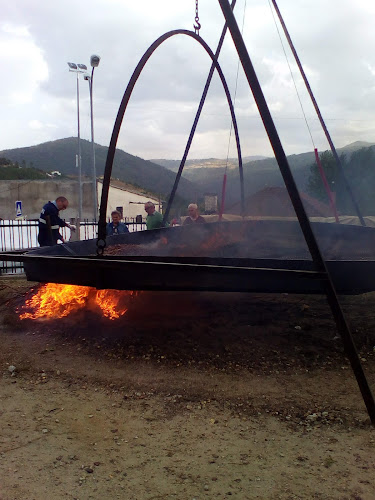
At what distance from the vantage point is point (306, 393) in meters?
3.36

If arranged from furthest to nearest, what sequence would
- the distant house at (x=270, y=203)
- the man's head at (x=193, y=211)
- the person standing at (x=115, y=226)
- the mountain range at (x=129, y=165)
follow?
the mountain range at (x=129, y=165) → the distant house at (x=270, y=203) → the man's head at (x=193, y=211) → the person standing at (x=115, y=226)

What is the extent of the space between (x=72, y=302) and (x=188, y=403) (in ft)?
8.39

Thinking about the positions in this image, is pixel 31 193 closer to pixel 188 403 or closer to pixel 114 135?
pixel 114 135

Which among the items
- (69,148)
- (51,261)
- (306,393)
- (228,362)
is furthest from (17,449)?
(69,148)

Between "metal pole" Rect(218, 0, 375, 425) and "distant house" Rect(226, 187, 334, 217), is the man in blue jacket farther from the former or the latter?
"distant house" Rect(226, 187, 334, 217)

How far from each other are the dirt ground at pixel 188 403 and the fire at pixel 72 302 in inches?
6.3

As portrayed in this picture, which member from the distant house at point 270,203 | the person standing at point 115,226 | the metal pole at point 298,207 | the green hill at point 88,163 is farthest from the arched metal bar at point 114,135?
the green hill at point 88,163

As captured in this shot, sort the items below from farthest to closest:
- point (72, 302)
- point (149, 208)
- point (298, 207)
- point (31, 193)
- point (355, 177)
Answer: point (355, 177)
point (31, 193)
point (149, 208)
point (72, 302)
point (298, 207)

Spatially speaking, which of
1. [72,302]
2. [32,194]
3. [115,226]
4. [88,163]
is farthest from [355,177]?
[88,163]

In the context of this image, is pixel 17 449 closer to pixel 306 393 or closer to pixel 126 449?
pixel 126 449

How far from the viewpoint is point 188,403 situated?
3.25 m

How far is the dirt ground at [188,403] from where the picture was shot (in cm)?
237

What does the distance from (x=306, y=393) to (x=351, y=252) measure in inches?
123

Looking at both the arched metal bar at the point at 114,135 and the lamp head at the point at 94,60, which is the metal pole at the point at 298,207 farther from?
the lamp head at the point at 94,60
